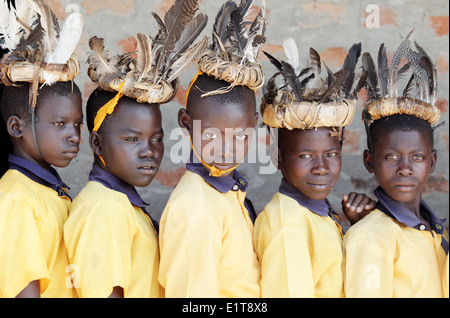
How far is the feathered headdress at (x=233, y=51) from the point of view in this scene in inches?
122

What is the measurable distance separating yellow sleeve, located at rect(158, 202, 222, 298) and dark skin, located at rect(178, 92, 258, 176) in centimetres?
34

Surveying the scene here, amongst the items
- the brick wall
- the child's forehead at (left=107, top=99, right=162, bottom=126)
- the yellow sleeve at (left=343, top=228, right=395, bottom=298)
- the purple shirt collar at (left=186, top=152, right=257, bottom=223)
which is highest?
the brick wall

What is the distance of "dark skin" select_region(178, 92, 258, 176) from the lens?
3096 mm

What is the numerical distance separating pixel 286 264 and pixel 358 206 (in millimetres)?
811

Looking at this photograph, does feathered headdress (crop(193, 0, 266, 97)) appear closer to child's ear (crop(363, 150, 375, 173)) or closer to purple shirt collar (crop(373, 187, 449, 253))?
child's ear (crop(363, 150, 375, 173))

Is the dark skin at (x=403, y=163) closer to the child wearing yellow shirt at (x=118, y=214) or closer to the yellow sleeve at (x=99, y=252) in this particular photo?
the child wearing yellow shirt at (x=118, y=214)

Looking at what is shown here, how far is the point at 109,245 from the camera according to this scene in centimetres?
281

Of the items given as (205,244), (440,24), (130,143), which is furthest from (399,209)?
(440,24)

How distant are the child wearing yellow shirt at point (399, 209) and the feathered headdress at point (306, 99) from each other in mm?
226

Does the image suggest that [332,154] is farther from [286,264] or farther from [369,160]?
[286,264]

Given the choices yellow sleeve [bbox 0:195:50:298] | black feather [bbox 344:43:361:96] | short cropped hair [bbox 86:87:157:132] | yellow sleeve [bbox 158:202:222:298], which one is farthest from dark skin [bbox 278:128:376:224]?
yellow sleeve [bbox 0:195:50:298]

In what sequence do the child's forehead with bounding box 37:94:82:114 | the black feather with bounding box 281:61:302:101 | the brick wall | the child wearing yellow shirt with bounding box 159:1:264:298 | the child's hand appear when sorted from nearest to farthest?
the child wearing yellow shirt with bounding box 159:1:264:298 → the child's forehead with bounding box 37:94:82:114 → the black feather with bounding box 281:61:302:101 → the child's hand → the brick wall

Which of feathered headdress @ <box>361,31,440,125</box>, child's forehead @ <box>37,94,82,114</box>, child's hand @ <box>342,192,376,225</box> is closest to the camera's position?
child's forehead @ <box>37,94,82,114</box>

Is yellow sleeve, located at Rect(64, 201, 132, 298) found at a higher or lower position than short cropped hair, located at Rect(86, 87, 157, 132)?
lower
